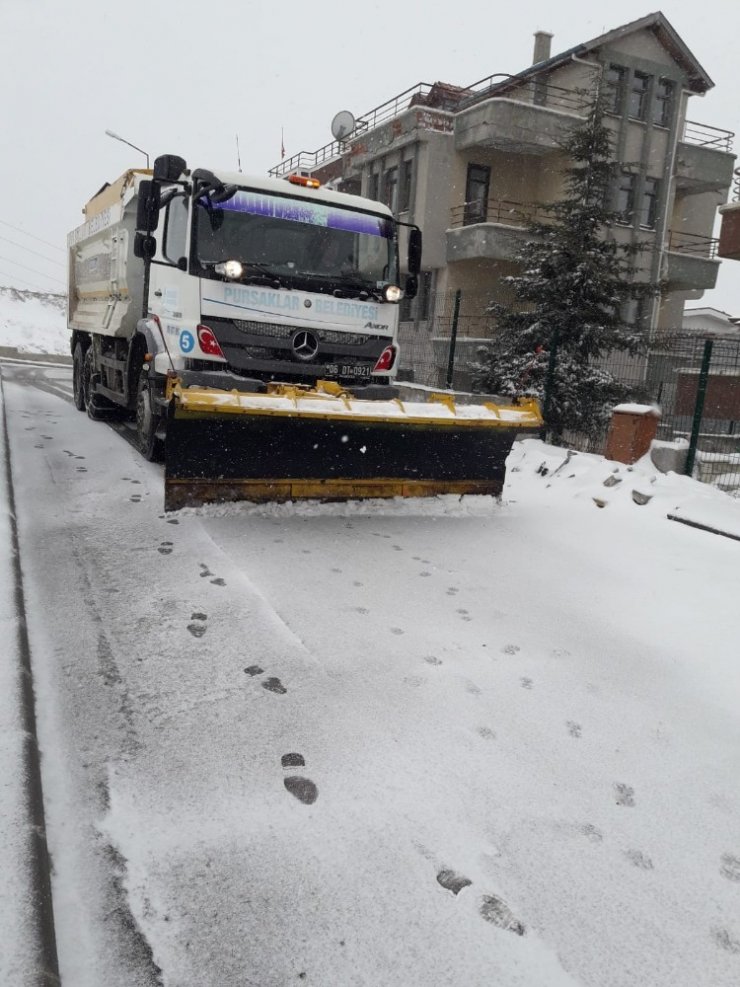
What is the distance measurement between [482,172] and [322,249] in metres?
17.5

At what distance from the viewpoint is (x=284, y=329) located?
6.09 m

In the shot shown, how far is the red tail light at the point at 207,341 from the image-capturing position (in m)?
5.85

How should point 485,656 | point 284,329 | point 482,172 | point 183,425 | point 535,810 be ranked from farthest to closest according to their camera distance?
1. point 482,172
2. point 284,329
3. point 183,425
4. point 485,656
5. point 535,810

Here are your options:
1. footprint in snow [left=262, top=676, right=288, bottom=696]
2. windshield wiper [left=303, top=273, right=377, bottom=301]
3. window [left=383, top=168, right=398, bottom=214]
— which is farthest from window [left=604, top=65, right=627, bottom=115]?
footprint in snow [left=262, top=676, right=288, bottom=696]

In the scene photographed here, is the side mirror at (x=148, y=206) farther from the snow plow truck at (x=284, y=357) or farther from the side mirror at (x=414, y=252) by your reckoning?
the side mirror at (x=414, y=252)

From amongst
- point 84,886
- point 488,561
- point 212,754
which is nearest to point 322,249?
point 488,561

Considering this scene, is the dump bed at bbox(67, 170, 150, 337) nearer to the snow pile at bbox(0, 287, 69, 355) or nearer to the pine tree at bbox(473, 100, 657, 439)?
the pine tree at bbox(473, 100, 657, 439)

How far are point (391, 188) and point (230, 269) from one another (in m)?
19.1

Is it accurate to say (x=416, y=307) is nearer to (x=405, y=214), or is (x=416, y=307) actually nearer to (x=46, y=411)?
(x=405, y=214)

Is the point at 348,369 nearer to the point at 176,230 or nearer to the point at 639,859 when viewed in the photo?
the point at 176,230

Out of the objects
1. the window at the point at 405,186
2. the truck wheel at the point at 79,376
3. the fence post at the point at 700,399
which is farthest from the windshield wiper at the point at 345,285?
the window at the point at 405,186

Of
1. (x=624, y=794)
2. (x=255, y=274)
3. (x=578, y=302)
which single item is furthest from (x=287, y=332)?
(x=578, y=302)

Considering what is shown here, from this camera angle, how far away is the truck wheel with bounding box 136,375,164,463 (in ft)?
23.0

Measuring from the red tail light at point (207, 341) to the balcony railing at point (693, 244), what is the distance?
21.4 m
